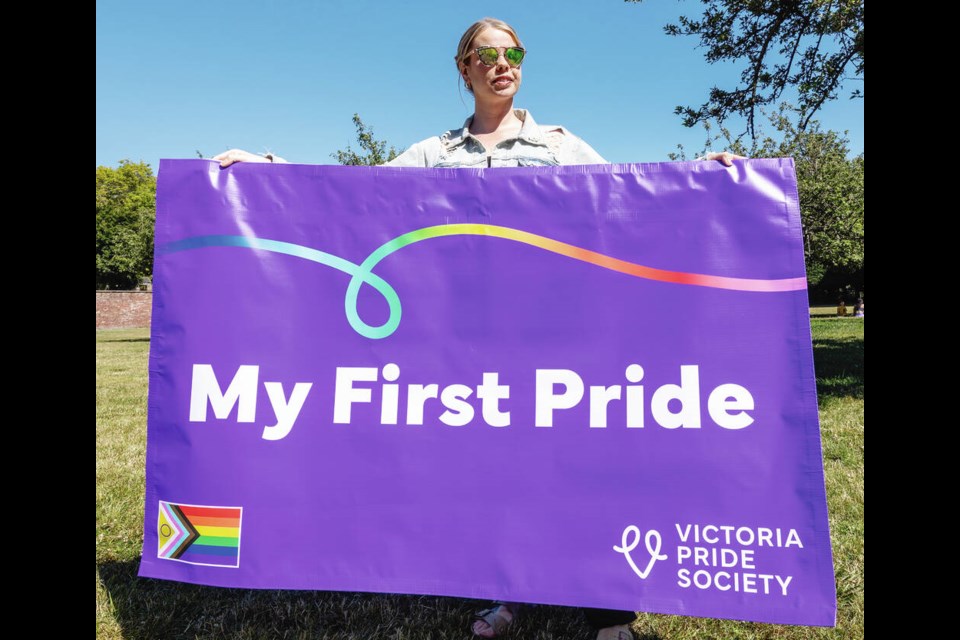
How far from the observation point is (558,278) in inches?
86.5

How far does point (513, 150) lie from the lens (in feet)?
8.34

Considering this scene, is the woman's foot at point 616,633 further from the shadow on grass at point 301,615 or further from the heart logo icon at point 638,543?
the heart logo icon at point 638,543

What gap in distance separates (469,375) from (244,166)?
121cm

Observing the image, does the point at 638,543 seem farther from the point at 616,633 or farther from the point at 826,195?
the point at 826,195

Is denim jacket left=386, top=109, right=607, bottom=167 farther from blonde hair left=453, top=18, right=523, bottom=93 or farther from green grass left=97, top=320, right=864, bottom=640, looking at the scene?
green grass left=97, top=320, right=864, bottom=640

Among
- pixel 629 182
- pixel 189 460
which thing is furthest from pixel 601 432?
pixel 189 460

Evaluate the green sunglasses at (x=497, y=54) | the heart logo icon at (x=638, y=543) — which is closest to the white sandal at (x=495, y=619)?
the heart logo icon at (x=638, y=543)

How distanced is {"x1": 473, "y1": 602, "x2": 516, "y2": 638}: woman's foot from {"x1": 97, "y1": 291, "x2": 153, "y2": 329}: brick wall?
3147cm

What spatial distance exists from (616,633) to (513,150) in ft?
6.52

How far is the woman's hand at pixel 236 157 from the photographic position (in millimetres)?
2344

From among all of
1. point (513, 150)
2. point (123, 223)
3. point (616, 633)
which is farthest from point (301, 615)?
point (123, 223)

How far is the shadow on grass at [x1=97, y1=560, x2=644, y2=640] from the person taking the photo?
246cm

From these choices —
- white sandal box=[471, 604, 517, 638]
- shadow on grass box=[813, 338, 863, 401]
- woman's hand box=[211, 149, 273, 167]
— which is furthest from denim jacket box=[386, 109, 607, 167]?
shadow on grass box=[813, 338, 863, 401]
